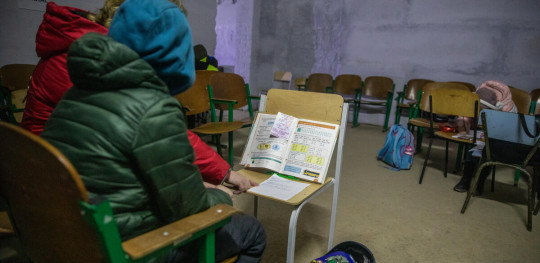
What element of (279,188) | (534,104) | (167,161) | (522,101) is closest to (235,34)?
(522,101)

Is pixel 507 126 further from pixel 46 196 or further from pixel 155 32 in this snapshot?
pixel 46 196

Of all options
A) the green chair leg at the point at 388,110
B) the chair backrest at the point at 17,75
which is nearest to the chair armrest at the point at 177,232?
the chair backrest at the point at 17,75

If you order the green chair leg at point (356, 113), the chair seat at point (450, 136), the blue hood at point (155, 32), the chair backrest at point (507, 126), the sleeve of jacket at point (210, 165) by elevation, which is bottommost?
the green chair leg at point (356, 113)

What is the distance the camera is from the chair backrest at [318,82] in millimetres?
6109

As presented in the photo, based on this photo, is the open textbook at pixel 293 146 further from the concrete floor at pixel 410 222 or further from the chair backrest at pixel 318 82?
the chair backrest at pixel 318 82

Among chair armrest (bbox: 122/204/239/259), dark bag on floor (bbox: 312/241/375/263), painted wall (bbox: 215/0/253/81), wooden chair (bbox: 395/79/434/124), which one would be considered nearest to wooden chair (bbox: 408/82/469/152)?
wooden chair (bbox: 395/79/434/124)

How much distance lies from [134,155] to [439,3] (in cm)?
607

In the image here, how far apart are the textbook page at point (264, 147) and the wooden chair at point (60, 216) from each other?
30.1 inches

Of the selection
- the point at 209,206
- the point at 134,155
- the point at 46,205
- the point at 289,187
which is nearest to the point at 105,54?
the point at 134,155

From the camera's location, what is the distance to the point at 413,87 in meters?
5.35

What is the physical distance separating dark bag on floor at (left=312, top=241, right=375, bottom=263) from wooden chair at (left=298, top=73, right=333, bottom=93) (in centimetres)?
475

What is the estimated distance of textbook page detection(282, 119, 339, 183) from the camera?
144 centimetres

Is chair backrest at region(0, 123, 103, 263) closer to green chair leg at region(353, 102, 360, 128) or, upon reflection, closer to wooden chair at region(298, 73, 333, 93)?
green chair leg at region(353, 102, 360, 128)

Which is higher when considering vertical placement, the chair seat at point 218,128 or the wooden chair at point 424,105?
the wooden chair at point 424,105
